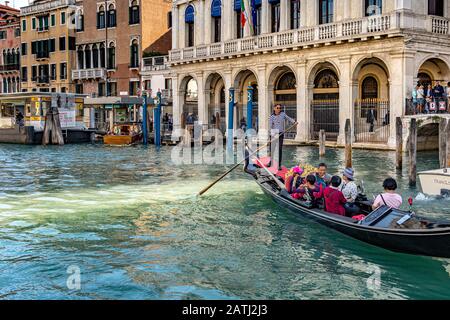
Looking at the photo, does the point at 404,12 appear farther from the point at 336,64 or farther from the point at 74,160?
the point at 74,160

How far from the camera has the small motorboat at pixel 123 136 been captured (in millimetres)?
29344

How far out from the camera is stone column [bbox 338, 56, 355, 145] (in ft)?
78.5

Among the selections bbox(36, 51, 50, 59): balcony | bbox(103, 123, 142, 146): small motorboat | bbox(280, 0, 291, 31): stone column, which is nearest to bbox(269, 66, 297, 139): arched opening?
bbox(280, 0, 291, 31): stone column

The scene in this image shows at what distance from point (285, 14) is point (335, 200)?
20.2 m

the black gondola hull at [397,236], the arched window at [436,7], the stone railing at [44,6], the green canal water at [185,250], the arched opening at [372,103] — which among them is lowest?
the green canal water at [185,250]

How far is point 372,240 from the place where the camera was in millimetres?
7609

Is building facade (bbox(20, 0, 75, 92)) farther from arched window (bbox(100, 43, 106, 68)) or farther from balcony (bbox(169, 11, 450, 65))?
balcony (bbox(169, 11, 450, 65))

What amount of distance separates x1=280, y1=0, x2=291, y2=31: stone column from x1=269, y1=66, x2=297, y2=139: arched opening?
1.93m

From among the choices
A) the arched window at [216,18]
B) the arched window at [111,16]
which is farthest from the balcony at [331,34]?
the arched window at [111,16]

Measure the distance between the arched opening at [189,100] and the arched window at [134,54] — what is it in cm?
458

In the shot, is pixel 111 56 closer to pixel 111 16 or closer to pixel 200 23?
pixel 111 16

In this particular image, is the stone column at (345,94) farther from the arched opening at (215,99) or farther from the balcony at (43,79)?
the balcony at (43,79)

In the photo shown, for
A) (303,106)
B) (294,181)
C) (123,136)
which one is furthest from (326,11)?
(294,181)

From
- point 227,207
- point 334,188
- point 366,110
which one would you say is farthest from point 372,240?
point 366,110
